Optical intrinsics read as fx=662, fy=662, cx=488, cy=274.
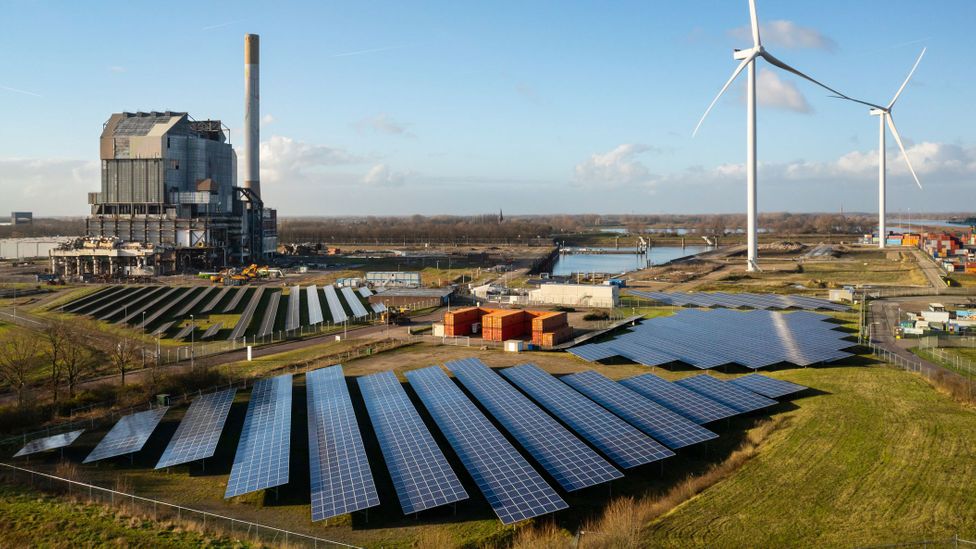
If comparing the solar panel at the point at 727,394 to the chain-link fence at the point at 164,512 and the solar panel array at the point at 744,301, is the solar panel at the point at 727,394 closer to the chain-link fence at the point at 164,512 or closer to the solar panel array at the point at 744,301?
the chain-link fence at the point at 164,512

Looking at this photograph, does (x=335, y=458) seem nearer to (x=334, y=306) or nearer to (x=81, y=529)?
(x=81, y=529)

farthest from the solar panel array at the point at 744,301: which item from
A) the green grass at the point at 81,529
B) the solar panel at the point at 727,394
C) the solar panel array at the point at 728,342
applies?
the green grass at the point at 81,529

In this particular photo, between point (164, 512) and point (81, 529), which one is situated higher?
point (81, 529)

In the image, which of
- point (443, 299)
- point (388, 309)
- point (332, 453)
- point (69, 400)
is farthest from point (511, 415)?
point (443, 299)

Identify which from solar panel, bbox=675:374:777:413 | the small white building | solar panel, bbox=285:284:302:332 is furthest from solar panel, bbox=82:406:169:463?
the small white building

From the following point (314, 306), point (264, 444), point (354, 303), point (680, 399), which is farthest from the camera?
point (354, 303)

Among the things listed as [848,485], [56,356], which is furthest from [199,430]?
[848,485]

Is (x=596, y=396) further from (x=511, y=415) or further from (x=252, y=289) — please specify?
(x=252, y=289)
